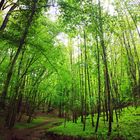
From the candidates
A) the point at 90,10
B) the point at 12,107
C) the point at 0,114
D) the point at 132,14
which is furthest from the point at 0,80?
the point at 132,14

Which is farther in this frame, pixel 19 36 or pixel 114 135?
pixel 114 135

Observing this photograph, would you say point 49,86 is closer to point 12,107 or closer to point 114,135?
point 12,107

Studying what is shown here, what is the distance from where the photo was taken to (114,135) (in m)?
11.4

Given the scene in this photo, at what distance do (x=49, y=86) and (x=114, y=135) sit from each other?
16848mm

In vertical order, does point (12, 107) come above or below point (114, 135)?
above

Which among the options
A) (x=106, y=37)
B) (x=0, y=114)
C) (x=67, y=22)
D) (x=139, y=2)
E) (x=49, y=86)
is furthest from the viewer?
(x=49, y=86)

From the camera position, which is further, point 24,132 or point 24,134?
point 24,132

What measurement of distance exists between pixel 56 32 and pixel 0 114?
11143mm

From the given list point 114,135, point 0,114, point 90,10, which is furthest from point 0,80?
point 90,10

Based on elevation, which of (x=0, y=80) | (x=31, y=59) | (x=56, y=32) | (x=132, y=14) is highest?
(x=132, y=14)

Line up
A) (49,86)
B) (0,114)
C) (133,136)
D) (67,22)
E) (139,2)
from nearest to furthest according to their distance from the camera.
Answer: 1. (67,22)
2. (133,136)
3. (139,2)
4. (0,114)
5. (49,86)

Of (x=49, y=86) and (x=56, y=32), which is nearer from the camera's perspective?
(x=56, y=32)

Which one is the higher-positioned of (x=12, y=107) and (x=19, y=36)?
(x=19, y=36)

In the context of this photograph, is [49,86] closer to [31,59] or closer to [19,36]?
[31,59]
